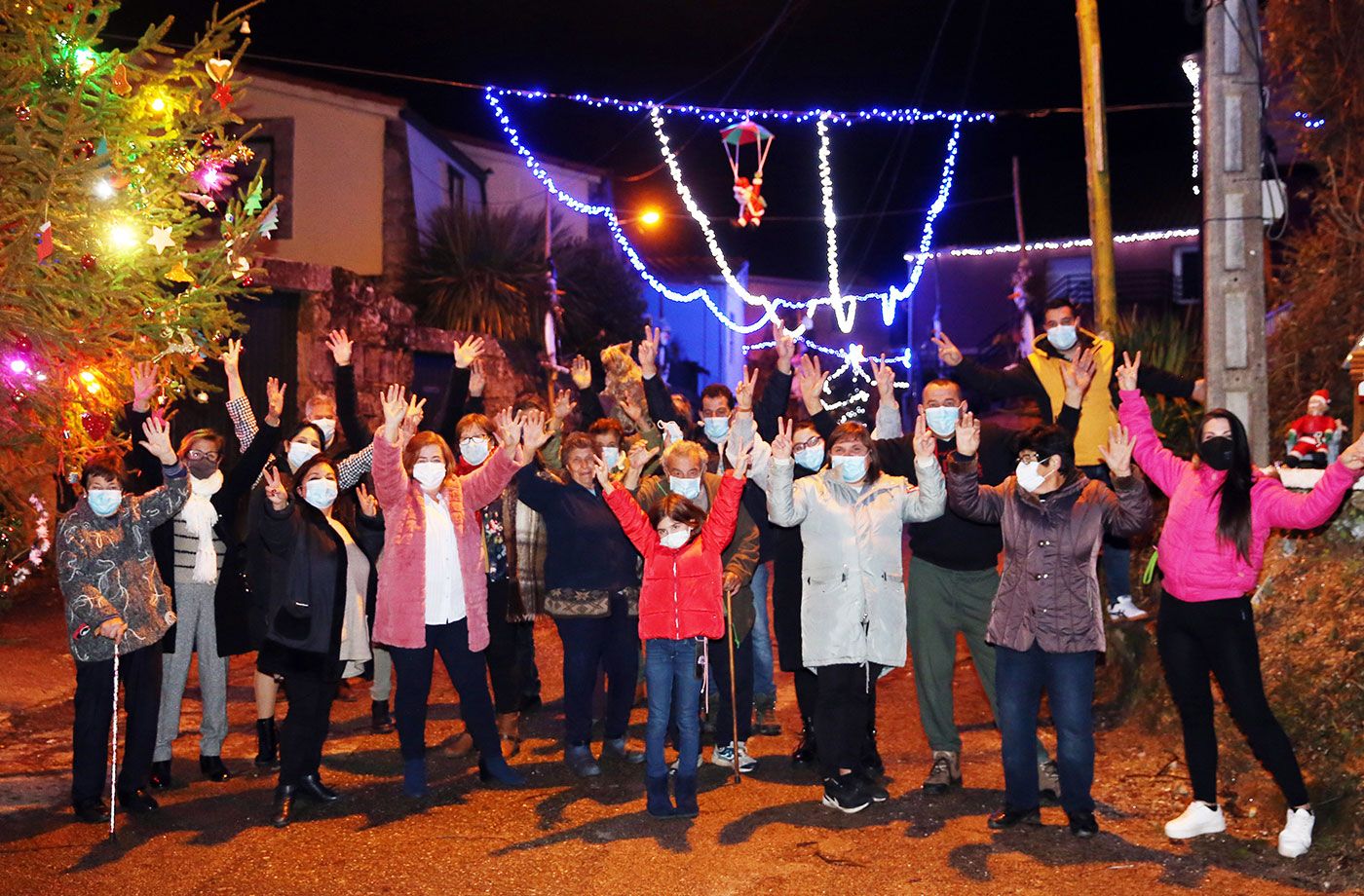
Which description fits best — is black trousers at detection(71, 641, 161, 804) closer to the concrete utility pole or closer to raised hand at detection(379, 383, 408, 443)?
raised hand at detection(379, 383, 408, 443)

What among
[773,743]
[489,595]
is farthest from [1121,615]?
[489,595]

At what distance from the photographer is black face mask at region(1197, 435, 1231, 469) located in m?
6.05

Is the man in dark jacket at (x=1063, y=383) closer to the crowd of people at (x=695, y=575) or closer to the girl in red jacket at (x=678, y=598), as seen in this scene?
the crowd of people at (x=695, y=575)

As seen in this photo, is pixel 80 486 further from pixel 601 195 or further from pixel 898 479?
pixel 601 195

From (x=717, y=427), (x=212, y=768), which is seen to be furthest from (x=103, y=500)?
(x=717, y=427)

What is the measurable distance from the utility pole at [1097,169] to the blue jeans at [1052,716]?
519 cm

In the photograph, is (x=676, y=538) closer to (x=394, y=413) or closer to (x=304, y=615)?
(x=394, y=413)

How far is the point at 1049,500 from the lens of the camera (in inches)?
244

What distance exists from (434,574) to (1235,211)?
530 cm

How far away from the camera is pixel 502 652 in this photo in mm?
8016

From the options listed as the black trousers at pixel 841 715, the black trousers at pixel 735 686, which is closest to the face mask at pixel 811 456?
the black trousers at pixel 735 686

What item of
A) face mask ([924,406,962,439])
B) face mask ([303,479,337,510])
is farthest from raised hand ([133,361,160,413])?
face mask ([924,406,962,439])

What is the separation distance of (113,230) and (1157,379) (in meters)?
6.39

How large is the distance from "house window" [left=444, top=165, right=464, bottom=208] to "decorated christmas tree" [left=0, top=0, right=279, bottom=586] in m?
16.4
